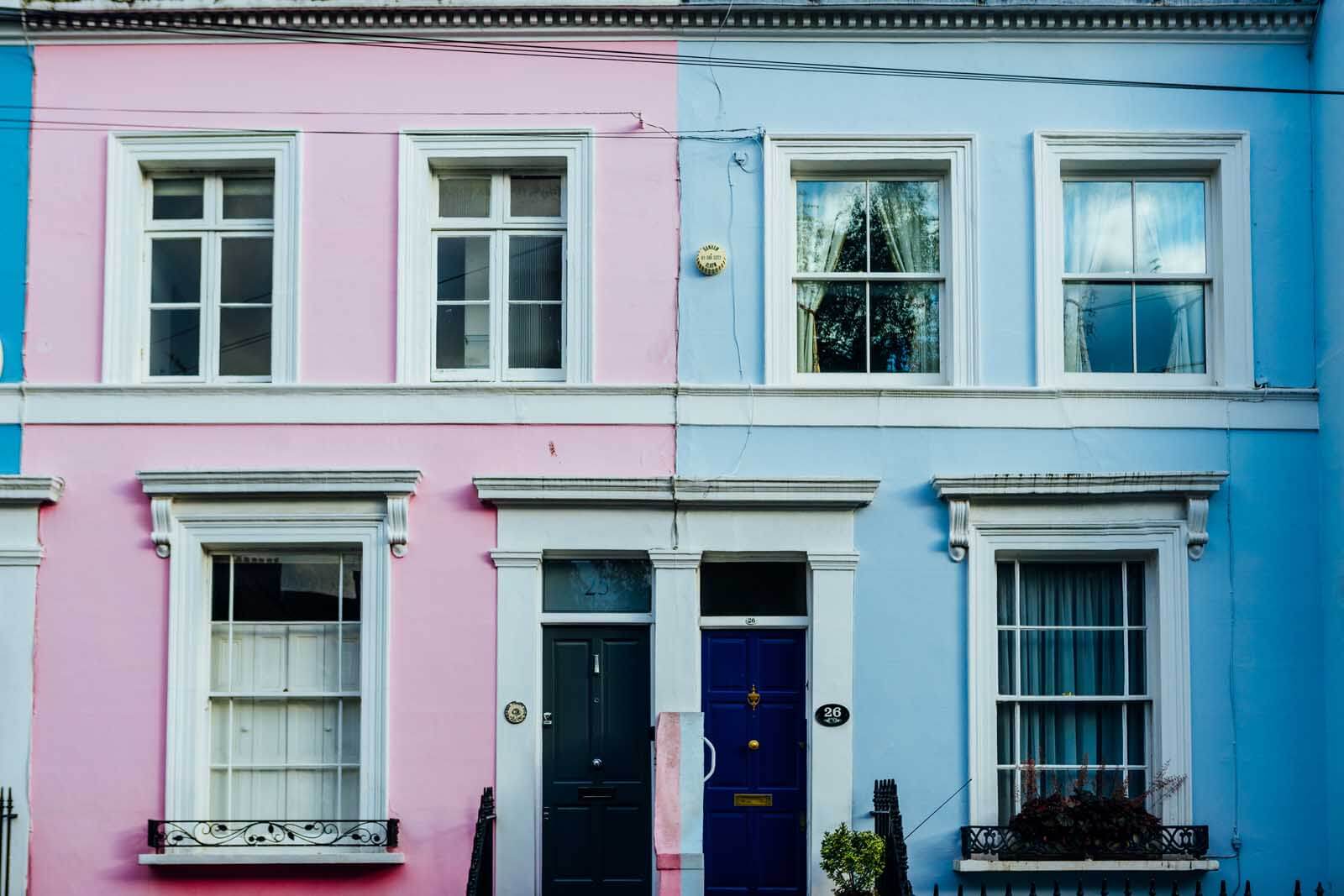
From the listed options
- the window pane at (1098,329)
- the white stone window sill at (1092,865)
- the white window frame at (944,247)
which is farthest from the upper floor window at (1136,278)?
the white stone window sill at (1092,865)

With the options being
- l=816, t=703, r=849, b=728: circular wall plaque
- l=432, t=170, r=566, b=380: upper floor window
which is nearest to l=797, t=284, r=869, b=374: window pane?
l=432, t=170, r=566, b=380: upper floor window

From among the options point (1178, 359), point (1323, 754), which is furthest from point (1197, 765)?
point (1178, 359)

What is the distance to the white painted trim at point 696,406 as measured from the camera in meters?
11.6

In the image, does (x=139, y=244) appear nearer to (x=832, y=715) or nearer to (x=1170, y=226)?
(x=832, y=715)

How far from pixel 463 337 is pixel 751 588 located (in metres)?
2.74

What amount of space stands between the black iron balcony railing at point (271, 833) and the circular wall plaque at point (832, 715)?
298 centimetres

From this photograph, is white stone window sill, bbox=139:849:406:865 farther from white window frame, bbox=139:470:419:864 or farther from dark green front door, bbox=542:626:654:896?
dark green front door, bbox=542:626:654:896

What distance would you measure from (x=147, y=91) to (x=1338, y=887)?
9.87 metres

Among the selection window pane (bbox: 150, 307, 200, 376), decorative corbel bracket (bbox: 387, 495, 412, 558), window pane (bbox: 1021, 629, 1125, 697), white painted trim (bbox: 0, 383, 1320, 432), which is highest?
window pane (bbox: 150, 307, 200, 376)

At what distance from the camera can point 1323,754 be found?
37.3ft

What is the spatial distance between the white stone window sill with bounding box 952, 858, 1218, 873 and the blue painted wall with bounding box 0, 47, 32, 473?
285 inches

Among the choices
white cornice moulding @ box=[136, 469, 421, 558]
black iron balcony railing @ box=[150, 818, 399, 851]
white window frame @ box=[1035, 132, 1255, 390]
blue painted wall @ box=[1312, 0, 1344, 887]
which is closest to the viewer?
blue painted wall @ box=[1312, 0, 1344, 887]

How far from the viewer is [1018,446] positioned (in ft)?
38.1

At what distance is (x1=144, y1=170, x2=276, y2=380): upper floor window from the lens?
12016mm
